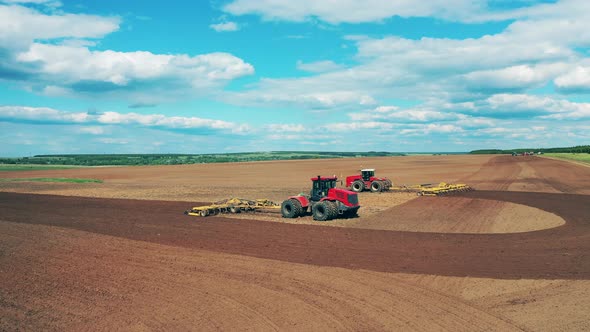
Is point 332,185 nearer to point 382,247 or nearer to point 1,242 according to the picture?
point 382,247

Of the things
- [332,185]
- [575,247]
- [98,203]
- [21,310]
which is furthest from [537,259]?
[98,203]

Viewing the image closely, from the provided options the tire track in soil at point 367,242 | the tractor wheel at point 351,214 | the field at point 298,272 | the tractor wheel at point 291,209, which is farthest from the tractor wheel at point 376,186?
the tractor wheel at point 291,209

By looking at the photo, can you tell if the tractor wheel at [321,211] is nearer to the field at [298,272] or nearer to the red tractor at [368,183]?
the field at [298,272]

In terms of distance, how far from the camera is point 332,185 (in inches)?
995

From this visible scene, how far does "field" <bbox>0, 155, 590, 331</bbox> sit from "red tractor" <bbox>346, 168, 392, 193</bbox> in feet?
37.4

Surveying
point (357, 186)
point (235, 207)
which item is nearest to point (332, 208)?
point (235, 207)

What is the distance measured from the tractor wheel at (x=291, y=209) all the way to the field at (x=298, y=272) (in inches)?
42.5

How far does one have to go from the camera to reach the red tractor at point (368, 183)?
3831 centimetres

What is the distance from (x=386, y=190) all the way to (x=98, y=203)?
78.7ft

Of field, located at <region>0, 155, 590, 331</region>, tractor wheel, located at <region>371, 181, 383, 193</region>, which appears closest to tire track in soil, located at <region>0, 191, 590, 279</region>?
field, located at <region>0, 155, 590, 331</region>

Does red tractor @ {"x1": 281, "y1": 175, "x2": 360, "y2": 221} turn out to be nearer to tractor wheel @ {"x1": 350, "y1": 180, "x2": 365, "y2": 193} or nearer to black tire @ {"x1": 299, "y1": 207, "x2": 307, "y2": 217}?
black tire @ {"x1": 299, "y1": 207, "x2": 307, "y2": 217}

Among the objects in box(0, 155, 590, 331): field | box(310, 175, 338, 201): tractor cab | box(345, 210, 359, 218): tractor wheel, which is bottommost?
box(0, 155, 590, 331): field

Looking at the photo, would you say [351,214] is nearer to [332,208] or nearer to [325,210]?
[332,208]

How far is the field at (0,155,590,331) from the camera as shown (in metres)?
10.6
